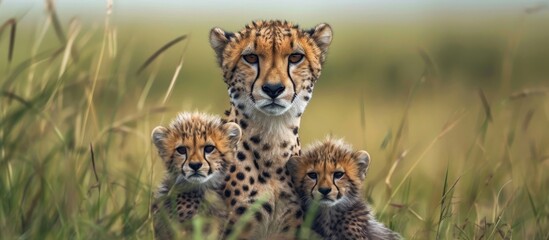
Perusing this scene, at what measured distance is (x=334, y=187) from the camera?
14.3 feet

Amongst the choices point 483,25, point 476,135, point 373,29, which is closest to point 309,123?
point 476,135

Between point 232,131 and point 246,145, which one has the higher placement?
point 232,131

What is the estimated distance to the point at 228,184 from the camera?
4.38 meters

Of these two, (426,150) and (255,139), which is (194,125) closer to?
(255,139)

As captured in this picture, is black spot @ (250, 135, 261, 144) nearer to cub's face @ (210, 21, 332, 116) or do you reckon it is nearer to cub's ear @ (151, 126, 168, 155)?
cub's face @ (210, 21, 332, 116)

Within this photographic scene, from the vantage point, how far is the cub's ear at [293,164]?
441 cm

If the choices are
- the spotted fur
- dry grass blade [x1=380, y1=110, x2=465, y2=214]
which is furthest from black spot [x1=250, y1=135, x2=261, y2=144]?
dry grass blade [x1=380, y1=110, x2=465, y2=214]

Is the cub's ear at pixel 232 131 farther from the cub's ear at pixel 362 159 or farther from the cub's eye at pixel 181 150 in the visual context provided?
the cub's ear at pixel 362 159

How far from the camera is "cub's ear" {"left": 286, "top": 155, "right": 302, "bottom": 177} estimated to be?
4.41m

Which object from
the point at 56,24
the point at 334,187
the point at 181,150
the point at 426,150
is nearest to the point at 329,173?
the point at 334,187

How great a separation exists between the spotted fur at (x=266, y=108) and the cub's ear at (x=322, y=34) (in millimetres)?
46

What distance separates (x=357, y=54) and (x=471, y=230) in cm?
920

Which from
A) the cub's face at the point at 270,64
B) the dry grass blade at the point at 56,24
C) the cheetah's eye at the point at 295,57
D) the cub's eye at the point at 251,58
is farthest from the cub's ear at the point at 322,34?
the dry grass blade at the point at 56,24

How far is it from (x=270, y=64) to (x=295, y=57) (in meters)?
0.13
